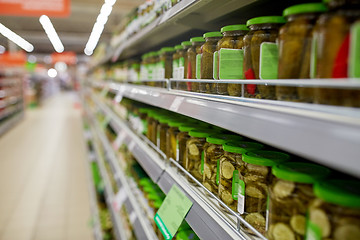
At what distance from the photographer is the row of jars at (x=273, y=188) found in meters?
0.53

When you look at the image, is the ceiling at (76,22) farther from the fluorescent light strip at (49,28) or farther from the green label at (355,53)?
the green label at (355,53)

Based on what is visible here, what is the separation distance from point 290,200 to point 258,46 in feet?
1.20

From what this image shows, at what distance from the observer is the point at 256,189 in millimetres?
787

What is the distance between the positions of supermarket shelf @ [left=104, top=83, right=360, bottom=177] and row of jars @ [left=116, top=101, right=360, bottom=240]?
3.3 inches

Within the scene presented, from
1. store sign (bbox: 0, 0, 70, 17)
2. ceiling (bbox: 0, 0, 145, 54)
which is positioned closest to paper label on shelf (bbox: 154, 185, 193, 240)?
store sign (bbox: 0, 0, 70, 17)

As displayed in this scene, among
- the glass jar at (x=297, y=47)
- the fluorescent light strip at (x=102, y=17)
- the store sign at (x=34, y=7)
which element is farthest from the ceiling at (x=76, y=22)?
the glass jar at (x=297, y=47)

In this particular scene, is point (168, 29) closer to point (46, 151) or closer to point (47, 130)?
point (46, 151)

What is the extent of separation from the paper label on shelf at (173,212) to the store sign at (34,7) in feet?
9.99

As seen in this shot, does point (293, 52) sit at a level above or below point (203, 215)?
above

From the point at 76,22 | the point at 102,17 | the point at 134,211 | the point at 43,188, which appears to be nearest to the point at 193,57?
the point at 134,211

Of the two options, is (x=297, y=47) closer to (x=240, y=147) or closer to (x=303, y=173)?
(x=303, y=173)

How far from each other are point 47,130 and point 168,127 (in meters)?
7.64

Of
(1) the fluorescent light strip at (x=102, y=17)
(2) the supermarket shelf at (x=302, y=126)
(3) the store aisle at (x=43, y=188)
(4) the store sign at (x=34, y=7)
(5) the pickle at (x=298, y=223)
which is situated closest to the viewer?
(2) the supermarket shelf at (x=302, y=126)

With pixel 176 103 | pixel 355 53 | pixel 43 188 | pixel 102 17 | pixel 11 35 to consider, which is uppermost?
pixel 11 35
